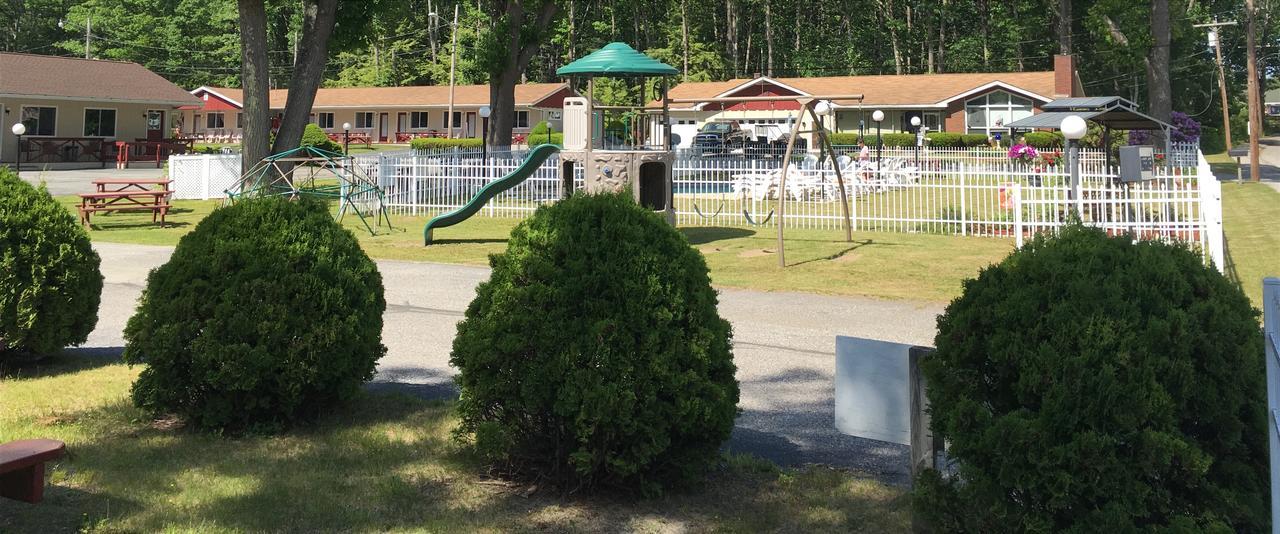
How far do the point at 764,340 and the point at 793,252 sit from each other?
6.81m

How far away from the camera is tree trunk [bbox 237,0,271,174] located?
76.4 feet

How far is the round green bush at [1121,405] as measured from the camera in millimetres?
3244

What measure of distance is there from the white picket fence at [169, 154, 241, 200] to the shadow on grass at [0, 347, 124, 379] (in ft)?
65.2

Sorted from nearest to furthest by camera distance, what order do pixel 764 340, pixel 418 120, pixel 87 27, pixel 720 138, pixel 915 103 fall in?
pixel 764 340, pixel 720 138, pixel 915 103, pixel 418 120, pixel 87 27

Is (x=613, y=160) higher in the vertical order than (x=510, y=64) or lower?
lower

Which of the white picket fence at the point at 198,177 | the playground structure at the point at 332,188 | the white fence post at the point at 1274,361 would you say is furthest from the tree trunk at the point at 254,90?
the white fence post at the point at 1274,361

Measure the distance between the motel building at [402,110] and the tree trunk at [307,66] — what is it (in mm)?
40035

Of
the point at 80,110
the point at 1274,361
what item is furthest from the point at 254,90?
the point at 80,110

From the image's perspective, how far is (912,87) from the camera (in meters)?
58.6

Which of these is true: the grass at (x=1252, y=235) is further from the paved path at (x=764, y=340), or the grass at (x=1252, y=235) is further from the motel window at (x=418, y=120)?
the motel window at (x=418, y=120)

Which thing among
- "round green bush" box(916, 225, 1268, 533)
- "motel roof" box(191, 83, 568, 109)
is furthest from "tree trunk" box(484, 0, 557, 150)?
"motel roof" box(191, 83, 568, 109)

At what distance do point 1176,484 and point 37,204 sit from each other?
6.83 meters

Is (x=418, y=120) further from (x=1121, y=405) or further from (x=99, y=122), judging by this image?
(x=1121, y=405)

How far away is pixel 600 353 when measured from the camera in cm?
454
